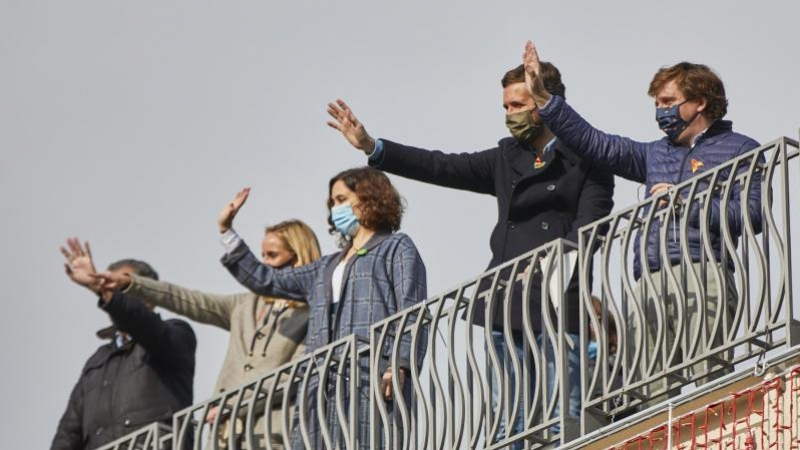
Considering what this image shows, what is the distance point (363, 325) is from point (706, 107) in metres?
2.60

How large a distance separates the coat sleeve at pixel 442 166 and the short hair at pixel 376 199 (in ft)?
0.51

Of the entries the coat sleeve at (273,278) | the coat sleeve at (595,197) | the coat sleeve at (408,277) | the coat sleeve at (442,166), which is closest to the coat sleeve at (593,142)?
the coat sleeve at (595,197)

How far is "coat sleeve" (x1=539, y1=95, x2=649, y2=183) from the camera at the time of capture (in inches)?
576

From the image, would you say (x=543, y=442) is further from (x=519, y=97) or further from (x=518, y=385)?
(x=519, y=97)

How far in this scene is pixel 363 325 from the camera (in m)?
15.5

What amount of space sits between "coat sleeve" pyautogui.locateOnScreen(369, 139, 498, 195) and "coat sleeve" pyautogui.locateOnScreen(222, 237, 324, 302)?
862mm

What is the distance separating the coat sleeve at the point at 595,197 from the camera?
14.9 m

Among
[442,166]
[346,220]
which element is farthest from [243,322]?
[442,166]

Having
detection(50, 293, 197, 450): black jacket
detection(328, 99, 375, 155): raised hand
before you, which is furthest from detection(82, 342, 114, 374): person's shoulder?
detection(328, 99, 375, 155): raised hand

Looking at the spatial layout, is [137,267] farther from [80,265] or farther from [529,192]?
[529,192]

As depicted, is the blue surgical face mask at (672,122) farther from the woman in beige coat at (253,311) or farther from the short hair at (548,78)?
the woman in beige coat at (253,311)

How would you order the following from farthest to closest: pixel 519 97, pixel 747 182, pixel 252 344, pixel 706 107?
pixel 252 344 < pixel 519 97 < pixel 706 107 < pixel 747 182

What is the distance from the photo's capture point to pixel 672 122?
1442 cm

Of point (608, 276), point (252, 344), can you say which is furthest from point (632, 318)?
point (252, 344)
